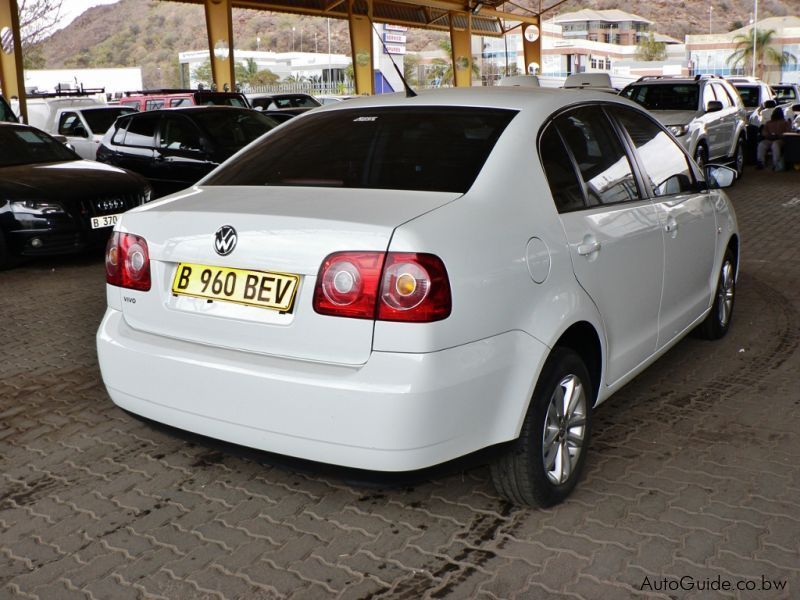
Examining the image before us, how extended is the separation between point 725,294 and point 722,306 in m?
0.09

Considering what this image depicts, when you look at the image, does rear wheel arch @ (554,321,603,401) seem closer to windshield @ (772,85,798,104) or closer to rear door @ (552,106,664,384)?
rear door @ (552,106,664,384)

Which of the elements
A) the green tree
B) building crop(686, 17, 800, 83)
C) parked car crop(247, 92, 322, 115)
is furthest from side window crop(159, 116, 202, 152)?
the green tree

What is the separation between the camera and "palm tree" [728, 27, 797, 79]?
87.1 m

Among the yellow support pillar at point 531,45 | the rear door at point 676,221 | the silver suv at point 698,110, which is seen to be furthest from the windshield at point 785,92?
the rear door at point 676,221

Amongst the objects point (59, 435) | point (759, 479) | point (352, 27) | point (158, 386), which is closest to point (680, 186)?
point (759, 479)

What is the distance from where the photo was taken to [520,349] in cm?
296

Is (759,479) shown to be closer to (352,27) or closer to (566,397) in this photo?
(566,397)

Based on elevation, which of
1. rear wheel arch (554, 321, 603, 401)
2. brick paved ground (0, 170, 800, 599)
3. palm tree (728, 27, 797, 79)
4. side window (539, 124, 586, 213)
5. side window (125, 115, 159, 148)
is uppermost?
palm tree (728, 27, 797, 79)

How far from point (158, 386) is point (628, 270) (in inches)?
78.4

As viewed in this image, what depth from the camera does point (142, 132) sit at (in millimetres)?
12039

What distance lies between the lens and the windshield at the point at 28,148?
9.30 meters

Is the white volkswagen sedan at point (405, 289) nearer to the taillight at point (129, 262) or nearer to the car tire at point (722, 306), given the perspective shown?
the taillight at point (129, 262)

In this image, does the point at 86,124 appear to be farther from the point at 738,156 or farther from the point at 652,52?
the point at 652,52

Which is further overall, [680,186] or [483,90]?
[680,186]
